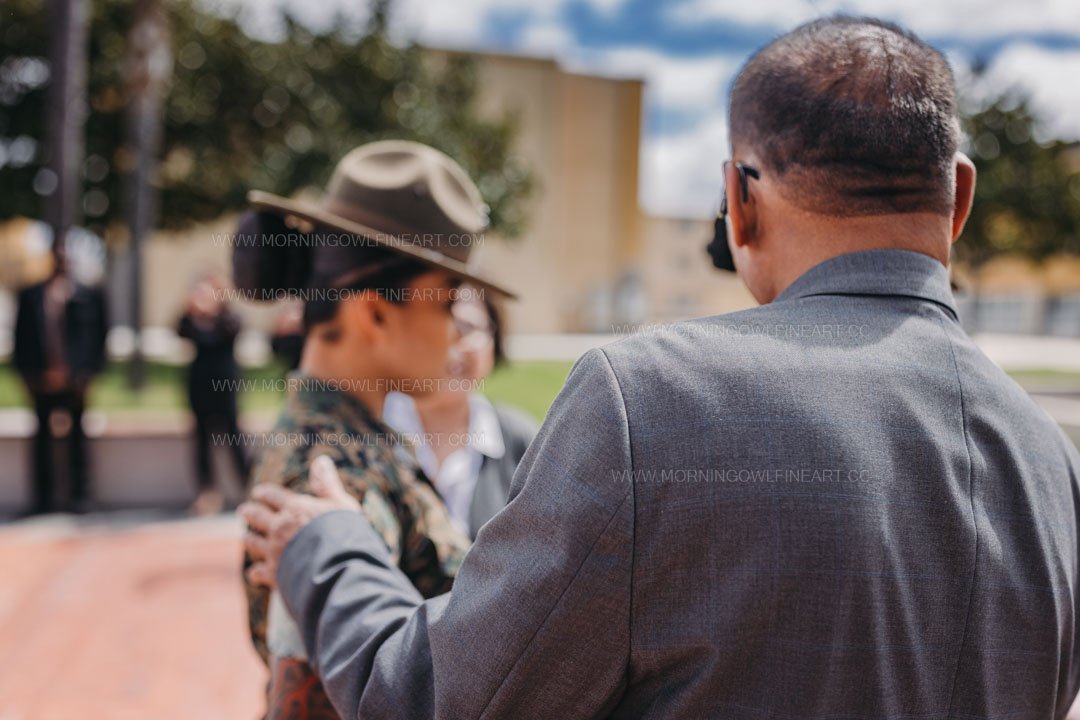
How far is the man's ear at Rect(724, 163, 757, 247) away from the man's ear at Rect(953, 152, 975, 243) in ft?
0.86

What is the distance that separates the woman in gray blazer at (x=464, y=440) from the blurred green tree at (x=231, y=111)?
13.8 m

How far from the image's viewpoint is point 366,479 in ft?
4.69

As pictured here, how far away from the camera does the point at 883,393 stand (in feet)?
2.94

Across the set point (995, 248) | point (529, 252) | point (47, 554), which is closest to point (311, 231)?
point (47, 554)

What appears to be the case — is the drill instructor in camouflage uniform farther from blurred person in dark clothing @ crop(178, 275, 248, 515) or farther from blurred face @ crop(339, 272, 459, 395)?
blurred person in dark clothing @ crop(178, 275, 248, 515)

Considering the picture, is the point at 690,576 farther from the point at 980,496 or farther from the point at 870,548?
the point at 980,496

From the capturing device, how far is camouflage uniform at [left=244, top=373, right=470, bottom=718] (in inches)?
55.6

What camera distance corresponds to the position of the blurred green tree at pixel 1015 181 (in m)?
21.0

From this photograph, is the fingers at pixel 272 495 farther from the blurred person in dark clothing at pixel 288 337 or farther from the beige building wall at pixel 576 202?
the beige building wall at pixel 576 202

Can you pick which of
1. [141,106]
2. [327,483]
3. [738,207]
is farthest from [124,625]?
[141,106]

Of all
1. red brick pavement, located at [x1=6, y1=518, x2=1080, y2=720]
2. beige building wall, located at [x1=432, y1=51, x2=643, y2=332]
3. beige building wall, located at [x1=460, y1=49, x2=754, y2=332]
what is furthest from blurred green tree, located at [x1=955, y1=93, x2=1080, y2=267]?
red brick pavement, located at [x1=6, y1=518, x2=1080, y2=720]

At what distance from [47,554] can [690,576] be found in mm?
6211

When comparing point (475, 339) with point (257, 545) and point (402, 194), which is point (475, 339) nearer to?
point (402, 194)

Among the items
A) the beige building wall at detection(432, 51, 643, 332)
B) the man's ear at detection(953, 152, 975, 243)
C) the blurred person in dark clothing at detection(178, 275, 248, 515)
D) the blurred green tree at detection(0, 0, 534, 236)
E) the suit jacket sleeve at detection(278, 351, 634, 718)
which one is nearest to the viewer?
the suit jacket sleeve at detection(278, 351, 634, 718)
